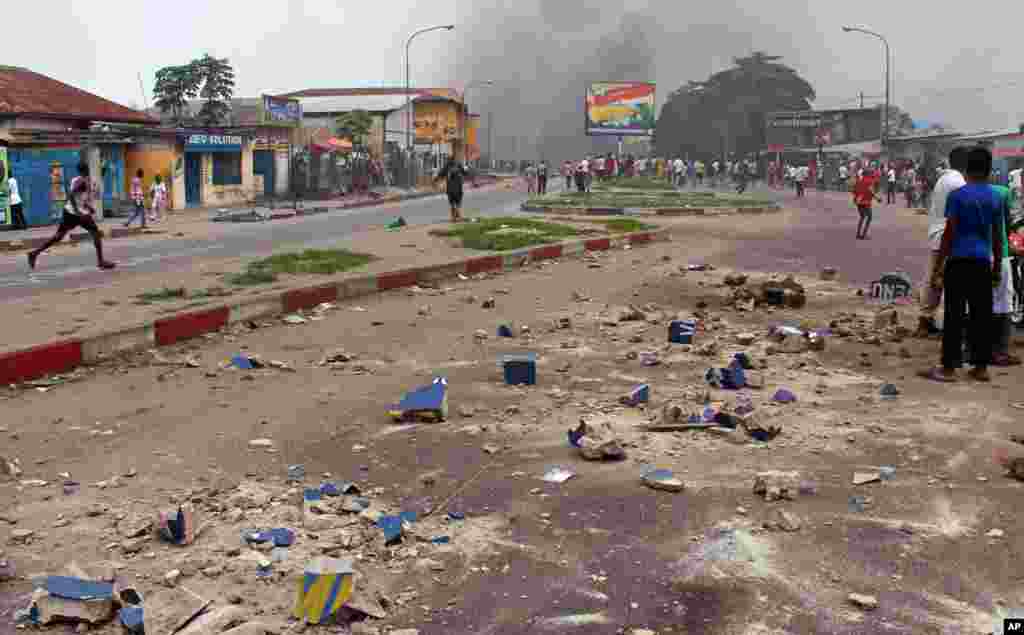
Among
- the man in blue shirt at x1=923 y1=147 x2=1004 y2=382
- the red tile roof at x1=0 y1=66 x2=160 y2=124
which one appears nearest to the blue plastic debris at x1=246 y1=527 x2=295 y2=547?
the man in blue shirt at x1=923 y1=147 x2=1004 y2=382

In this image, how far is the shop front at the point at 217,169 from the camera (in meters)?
38.9

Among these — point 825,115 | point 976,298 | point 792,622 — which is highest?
point 825,115

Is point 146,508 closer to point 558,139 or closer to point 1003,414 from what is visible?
point 1003,414

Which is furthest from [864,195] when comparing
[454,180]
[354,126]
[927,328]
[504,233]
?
[354,126]

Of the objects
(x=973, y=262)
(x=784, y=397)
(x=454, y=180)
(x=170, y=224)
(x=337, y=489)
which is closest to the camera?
(x=337, y=489)

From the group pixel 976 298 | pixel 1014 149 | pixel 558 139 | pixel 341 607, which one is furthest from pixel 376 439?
pixel 558 139

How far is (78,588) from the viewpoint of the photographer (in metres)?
3.49

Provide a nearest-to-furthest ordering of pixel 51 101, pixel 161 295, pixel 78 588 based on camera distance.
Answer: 1. pixel 78 588
2. pixel 161 295
3. pixel 51 101

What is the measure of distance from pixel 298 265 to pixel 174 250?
8040 mm

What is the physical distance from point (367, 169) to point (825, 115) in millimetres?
37395

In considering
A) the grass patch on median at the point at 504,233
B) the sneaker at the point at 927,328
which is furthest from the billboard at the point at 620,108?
the sneaker at the point at 927,328

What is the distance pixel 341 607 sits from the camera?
11.2 feet

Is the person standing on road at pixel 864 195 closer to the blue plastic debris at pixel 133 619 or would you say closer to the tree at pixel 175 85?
the blue plastic debris at pixel 133 619

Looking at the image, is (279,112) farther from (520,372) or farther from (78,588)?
(78,588)
